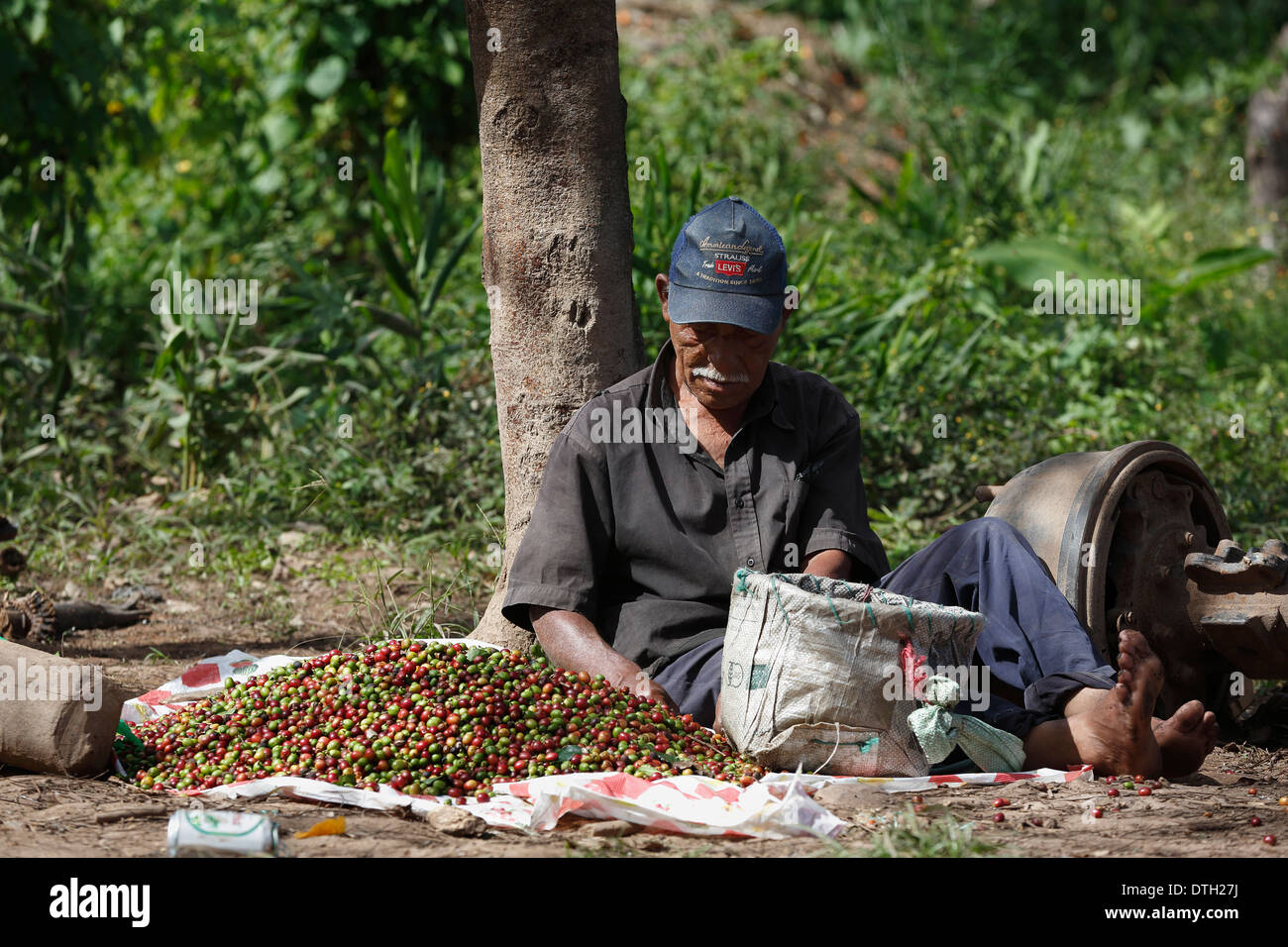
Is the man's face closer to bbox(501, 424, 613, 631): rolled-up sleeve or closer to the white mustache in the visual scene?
the white mustache

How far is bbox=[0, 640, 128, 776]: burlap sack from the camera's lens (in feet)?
10.2

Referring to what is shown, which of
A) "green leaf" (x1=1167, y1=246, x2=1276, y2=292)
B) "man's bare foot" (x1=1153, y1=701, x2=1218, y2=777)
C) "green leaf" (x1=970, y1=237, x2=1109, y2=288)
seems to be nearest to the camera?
"man's bare foot" (x1=1153, y1=701, x2=1218, y2=777)

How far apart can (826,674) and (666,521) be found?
0.71 meters

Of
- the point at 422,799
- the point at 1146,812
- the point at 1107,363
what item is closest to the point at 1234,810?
the point at 1146,812

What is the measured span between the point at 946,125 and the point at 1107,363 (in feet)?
7.46

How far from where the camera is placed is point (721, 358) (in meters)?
3.56

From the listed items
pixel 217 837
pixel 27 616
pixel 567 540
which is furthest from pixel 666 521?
pixel 27 616

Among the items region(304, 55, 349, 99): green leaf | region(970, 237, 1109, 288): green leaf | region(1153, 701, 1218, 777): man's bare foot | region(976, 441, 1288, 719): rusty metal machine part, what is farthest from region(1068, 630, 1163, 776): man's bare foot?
region(304, 55, 349, 99): green leaf

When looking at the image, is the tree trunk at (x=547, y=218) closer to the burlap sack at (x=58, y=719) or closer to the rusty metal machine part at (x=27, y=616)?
the burlap sack at (x=58, y=719)

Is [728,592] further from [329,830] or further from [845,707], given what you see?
[329,830]

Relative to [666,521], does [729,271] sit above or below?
above

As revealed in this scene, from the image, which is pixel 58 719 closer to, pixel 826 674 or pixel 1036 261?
pixel 826 674

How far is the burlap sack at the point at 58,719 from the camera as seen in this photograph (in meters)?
3.12

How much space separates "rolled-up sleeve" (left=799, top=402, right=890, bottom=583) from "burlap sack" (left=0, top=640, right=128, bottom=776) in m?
1.80
